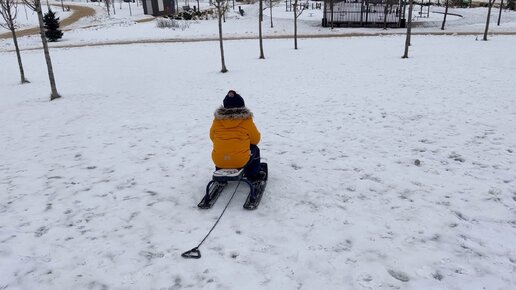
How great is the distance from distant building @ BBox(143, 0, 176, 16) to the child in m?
65.8

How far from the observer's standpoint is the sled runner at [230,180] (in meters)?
5.52

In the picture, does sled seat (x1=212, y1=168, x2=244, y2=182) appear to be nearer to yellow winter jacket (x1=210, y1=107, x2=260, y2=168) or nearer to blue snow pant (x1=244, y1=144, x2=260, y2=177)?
yellow winter jacket (x1=210, y1=107, x2=260, y2=168)

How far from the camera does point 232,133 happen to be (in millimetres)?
5590

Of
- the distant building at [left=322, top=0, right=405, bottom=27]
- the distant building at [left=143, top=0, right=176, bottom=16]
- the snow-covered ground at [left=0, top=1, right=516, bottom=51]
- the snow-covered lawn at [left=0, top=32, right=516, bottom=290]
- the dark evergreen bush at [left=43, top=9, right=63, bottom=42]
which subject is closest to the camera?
the snow-covered lawn at [left=0, top=32, right=516, bottom=290]

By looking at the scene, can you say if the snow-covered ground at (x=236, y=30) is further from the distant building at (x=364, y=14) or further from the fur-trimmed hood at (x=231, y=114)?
the fur-trimmed hood at (x=231, y=114)

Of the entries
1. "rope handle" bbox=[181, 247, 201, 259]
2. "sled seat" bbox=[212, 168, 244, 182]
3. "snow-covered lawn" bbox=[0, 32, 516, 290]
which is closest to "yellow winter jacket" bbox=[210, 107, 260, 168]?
"sled seat" bbox=[212, 168, 244, 182]

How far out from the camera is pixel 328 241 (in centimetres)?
481

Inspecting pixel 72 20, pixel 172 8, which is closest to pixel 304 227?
pixel 72 20

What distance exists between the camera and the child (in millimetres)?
5539

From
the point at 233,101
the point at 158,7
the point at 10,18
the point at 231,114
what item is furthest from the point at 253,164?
the point at 158,7

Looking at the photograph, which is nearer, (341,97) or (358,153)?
(358,153)

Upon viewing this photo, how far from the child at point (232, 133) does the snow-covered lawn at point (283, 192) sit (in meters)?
0.72

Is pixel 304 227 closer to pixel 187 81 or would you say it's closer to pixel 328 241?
pixel 328 241

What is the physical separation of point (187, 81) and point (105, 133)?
7.99 m
